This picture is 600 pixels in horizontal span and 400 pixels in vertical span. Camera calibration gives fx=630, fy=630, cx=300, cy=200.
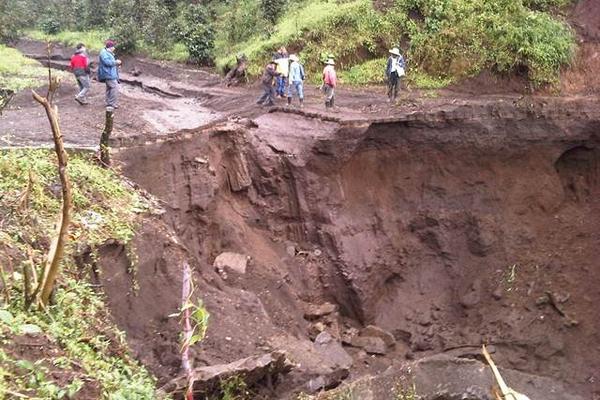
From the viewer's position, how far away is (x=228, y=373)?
7.18 m

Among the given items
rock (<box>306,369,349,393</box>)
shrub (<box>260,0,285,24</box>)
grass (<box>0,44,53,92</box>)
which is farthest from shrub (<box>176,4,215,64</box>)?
rock (<box>306,369,349,393</box>)

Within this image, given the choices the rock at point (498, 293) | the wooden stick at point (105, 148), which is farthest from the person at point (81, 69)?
the rock at point (498, 293)

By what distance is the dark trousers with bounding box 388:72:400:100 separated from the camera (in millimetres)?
14336

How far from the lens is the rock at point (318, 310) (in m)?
11.8

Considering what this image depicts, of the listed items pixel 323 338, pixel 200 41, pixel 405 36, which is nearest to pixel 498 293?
pixel 323 338

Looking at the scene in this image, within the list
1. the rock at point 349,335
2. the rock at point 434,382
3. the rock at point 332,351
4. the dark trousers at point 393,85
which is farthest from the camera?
the dark trousers at point 393,85

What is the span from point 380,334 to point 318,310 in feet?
4.21

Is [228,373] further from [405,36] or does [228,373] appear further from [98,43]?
[98,43]

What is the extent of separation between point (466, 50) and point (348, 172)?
18.7 feet

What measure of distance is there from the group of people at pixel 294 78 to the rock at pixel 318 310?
4.35 meters

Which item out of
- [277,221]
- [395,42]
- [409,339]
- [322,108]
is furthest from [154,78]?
[409,339]

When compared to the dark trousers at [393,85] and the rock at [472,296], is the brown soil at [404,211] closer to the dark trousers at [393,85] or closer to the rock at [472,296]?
the rock at [472,296]

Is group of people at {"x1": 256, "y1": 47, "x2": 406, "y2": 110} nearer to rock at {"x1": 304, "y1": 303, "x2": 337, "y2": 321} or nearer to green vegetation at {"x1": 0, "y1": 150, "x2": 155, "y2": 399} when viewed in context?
rock at {"x1": 304, "y1": 303, "x2": 337, "y2": 321}

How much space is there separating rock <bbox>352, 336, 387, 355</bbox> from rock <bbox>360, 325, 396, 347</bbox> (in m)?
0.12
